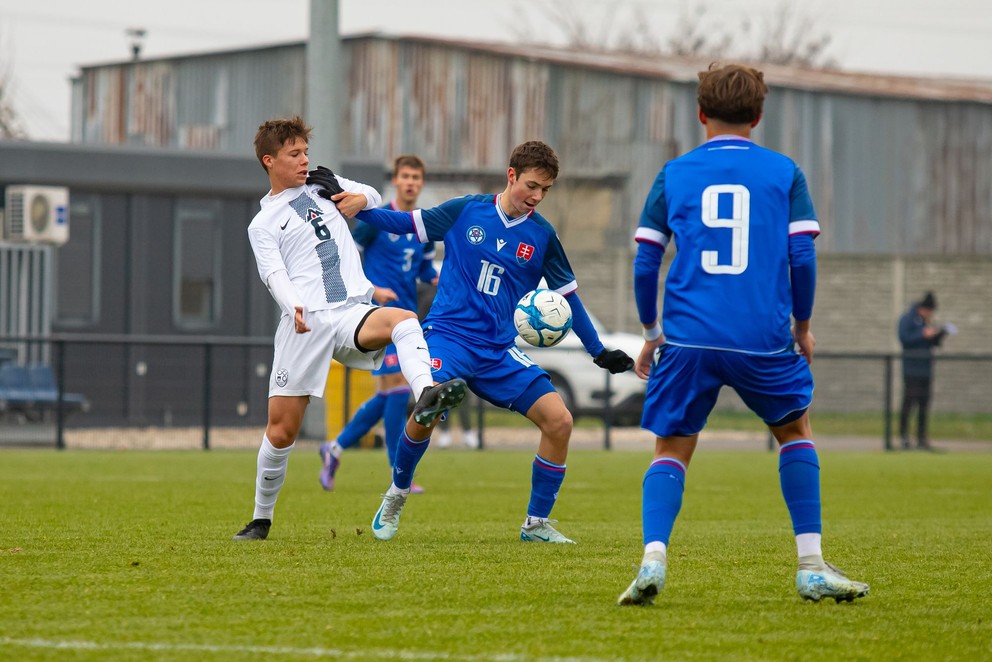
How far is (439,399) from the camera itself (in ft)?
20.8

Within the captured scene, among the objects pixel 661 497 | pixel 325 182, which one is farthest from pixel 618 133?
pixel 661 497

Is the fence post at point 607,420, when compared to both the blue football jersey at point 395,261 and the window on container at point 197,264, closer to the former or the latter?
the window on container at point 197,264

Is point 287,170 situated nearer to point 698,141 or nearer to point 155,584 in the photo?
point 155,584

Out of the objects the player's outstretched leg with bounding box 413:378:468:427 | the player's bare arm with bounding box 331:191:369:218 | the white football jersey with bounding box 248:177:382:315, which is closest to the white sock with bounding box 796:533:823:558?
the player's outstretched leg with bounding box 413:378:468:427

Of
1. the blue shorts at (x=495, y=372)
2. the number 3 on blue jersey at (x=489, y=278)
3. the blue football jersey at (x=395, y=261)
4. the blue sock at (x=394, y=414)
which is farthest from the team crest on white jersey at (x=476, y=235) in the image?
the blue sock at (x=394, y=414)

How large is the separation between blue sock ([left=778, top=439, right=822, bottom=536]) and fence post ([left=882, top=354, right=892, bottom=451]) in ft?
47.6

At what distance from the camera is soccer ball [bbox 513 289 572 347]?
23.9 ft

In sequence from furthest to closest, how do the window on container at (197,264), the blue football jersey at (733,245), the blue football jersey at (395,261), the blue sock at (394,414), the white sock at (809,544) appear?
the window on container at (197,264) < the blue sock at (394,414) < the blue football jersey at (395,261) < the white sock at (809,544) < the blue football jersey at (733,245)

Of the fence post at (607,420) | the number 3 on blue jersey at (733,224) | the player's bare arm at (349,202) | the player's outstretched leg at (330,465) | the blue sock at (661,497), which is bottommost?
the fence post at (607,420)

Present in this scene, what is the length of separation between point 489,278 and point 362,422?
3925 mm

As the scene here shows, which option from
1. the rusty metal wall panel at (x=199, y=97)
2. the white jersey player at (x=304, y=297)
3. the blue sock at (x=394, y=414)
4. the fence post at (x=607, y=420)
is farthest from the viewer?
the rusty metal wall panel at (x=199, y=97)

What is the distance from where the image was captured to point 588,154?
33.2 m

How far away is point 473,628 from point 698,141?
93.5ft

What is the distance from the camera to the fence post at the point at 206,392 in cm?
1712
